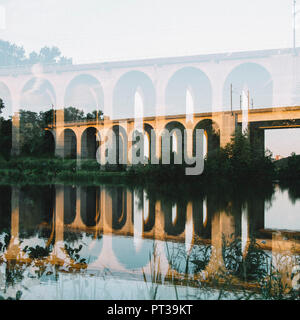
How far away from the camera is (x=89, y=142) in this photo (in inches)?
1223

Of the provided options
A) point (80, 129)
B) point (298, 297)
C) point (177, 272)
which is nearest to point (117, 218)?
point (177, 272)

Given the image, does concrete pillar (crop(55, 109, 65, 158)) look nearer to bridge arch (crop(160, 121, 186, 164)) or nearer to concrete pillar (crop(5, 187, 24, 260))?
bridge arch (crop(160, 121, 186, 164))

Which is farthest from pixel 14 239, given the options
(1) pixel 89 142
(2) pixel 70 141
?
(1) pixel 89 142

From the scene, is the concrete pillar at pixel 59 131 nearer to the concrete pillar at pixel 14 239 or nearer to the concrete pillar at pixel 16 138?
the concrete pillar at pixel 16 138

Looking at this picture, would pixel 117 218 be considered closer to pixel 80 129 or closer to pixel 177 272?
pixel 177 272

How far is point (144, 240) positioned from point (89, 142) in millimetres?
26861

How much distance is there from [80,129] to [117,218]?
78.2 feet

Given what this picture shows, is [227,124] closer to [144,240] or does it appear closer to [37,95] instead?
[37,95]

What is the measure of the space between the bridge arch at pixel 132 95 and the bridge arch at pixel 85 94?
5.81 ft

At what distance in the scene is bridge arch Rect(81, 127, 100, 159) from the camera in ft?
98.1

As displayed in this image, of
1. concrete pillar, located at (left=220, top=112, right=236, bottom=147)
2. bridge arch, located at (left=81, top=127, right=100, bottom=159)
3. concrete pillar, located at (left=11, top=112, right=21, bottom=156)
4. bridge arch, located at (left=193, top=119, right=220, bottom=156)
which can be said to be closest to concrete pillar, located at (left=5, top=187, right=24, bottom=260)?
concrete pillar, located at (left=11, top=112, right=21, bottom=156)

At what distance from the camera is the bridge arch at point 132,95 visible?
68.2 feet

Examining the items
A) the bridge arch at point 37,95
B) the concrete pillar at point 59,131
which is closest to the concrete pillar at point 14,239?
the bridge arch at point 37,95

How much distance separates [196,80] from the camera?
775 inches
